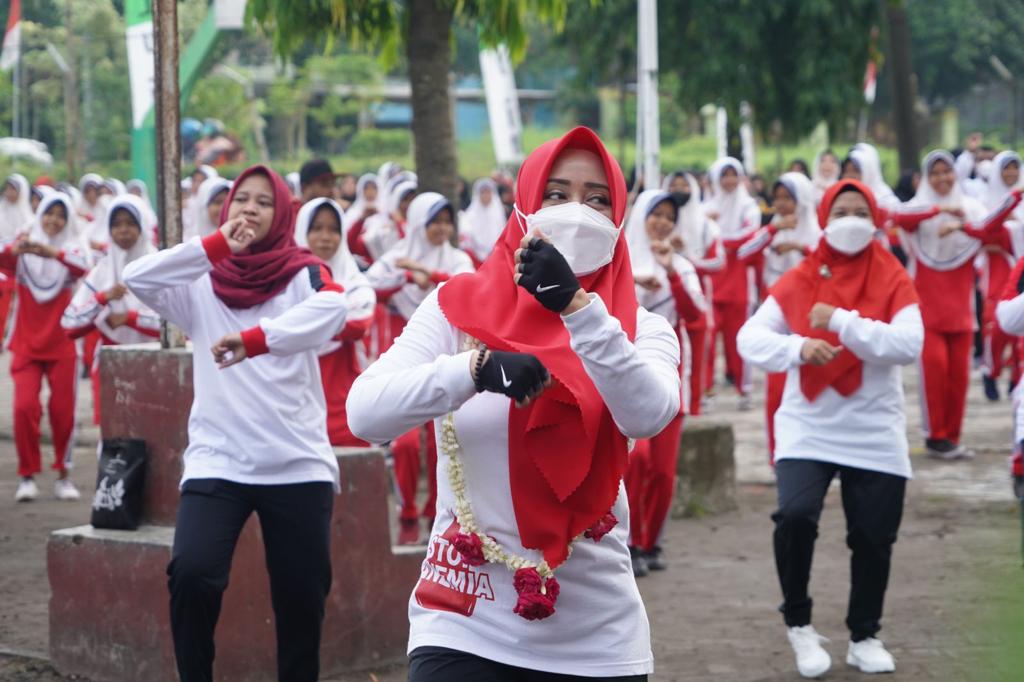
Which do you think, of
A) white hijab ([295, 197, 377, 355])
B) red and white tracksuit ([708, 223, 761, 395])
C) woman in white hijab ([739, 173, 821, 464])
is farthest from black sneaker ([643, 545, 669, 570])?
red and white tracksuit ([708, 223, 761, 395])

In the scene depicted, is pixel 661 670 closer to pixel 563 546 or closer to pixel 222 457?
pixel 222 457

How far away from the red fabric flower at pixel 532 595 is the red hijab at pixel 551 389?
1.9 inches

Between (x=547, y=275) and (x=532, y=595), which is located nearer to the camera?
(x=547, y=275)

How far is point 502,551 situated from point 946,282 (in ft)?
30.5

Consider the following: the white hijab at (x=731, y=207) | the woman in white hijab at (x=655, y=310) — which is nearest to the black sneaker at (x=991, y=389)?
the white hijab at (x=731, y=207)

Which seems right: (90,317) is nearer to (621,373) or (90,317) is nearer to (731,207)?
(621,373)

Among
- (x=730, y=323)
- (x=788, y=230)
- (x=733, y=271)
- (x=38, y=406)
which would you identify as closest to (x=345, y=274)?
(x=38, y=406)

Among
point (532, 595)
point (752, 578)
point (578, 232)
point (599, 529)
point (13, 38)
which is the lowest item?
point (752, 578)

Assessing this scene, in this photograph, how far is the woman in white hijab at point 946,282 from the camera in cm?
1152

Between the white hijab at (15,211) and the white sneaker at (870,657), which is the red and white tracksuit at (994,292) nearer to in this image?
the white sneaker at (870,657)

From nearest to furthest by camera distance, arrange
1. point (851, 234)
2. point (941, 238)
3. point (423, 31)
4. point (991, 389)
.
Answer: point (851, 234) → point (423, 31) → point (941, 238) → point (991, 389)

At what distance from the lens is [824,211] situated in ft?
21.4

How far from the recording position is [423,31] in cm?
1008

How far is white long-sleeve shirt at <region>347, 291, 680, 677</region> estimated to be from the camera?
3.11 meters
